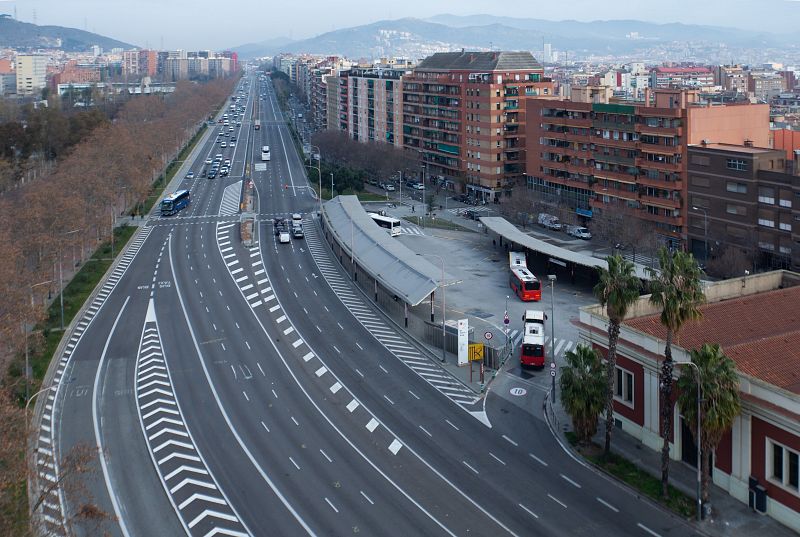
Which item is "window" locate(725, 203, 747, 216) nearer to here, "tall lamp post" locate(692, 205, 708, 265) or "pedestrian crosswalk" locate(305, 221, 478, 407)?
"tall lamp post" locate(692, 205, 708, 265)

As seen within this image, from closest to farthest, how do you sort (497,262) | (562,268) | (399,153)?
1. (562,268)
2. (497,262)
3. (399,153)

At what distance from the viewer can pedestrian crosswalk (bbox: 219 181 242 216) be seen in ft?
351

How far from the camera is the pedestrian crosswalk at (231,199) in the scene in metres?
107

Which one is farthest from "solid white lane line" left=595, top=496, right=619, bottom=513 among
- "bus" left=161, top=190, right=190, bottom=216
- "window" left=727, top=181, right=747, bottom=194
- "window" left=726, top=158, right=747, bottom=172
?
"bus" left=161, top=190, right=190, bottom=216

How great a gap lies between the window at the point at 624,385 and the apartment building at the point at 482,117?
236ft

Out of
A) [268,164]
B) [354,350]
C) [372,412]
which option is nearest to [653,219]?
[354,350]

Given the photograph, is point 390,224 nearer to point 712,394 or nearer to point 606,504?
point 606,504

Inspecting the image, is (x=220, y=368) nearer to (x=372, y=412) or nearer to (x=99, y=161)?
(x=372, y=412)

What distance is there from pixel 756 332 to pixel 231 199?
86743 mm

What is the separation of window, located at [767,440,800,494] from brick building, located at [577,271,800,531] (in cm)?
3

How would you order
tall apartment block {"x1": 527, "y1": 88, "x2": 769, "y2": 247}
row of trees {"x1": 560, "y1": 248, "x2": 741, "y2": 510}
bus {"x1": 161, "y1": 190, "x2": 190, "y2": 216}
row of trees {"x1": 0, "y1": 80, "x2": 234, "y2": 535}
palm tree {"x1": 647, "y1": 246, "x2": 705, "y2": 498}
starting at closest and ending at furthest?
row of trees {"x1": 0, "y1": 80, "x2": 234, "y2": 535}, row of trees {"x1": 560, "y1": 248, "x2": 741, "y2": 510}, palm tree {"x1": 647, "y1": 246, "x2": 705, "y2": 498}, tall apartment block {"x1": 527, "y1": 88, "x2": 769, "y2": 247}, bus {"x1": 161, "y1": 190, "x2": 190, "y2": 216}

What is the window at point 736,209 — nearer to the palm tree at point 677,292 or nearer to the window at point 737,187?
the window at point 737,187

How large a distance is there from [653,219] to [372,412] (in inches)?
1949

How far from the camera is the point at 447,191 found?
125188 millimetres
